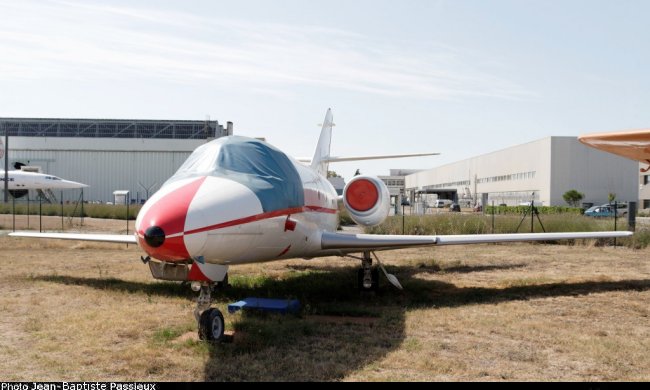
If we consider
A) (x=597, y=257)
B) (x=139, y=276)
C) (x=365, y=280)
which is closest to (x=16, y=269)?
(x=139, y=276)

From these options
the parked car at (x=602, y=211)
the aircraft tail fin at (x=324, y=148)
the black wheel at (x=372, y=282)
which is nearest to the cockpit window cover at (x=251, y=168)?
the black wheel at (x=372, y=282)

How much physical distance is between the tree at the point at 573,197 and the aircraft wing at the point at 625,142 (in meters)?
52.1

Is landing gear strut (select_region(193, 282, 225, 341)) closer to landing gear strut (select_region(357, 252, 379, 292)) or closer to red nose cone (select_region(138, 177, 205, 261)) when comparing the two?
red nose cone (select_region(138, 177, 205, 261))

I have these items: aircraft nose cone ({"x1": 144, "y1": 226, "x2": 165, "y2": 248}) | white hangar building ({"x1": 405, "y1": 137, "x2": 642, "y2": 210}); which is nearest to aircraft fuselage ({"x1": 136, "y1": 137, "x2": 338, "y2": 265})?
aircraft nose cone ({"x1": 144, "y1": 226, "x2": 165, "y2": 248})

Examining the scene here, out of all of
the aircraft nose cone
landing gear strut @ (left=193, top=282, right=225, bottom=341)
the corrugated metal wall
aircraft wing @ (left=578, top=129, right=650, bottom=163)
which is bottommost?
landing gear strut @ (left=193, top=282, right=225, bottom=341)

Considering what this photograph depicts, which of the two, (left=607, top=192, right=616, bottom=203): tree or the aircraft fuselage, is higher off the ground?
(left=607, top=192, right=616, bottom=203): tree

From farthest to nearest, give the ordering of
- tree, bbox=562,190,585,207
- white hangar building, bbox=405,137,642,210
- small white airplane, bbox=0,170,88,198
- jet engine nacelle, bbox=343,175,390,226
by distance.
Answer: white hangar building, bbox=405,137,642,210
tree, bbox=562,190,585,207
small white airplane, bbox=0,170,88,198
jet engine nacelle, bbox=343,175,390,226

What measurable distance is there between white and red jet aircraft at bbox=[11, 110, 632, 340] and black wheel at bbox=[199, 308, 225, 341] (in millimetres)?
11

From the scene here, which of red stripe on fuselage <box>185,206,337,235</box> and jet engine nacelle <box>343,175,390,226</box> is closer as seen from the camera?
red stripe on fuselage <box>185,206,337,235</box>

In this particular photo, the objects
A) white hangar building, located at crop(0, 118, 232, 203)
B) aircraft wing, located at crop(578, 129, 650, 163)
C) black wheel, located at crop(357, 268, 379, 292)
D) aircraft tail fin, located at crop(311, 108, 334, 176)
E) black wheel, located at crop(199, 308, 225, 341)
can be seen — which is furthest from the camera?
white hangar building, located at crop(0, 118, 232, 203)

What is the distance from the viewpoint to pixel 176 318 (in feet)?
27.3

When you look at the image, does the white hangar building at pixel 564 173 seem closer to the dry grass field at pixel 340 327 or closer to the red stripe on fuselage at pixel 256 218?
the dry grass field at pixel 340 327

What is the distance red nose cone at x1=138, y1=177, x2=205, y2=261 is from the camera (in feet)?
18.4

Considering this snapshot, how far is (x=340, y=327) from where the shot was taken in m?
7.70
